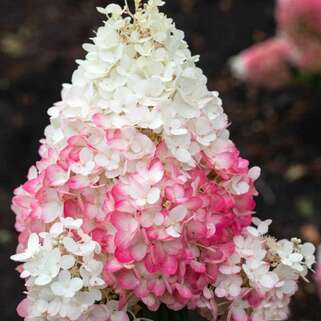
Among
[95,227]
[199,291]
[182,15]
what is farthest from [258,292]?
[182,15]

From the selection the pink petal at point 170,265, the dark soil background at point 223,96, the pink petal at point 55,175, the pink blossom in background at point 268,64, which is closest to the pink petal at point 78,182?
the pink petal at point 55,175

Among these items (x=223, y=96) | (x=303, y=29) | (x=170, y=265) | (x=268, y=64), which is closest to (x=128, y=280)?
(x=170, y=265)

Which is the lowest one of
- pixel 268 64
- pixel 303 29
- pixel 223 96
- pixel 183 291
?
pixel 183 291

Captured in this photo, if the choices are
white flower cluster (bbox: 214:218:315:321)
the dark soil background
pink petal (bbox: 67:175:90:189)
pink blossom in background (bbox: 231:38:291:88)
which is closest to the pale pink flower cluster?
pink blossom in background (bbox: 231:38:291:88)

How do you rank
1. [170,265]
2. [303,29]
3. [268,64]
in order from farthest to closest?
[268,64] → [303,29] → [170,265]

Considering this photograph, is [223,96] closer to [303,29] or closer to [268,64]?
[268,64]

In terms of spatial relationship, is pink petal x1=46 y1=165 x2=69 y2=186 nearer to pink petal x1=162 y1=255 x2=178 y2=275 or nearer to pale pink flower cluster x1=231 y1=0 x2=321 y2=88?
pink petal x1=162 y1=255 x2=178 y2=275

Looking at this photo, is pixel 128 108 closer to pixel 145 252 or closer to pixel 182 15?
pixel 145 252
